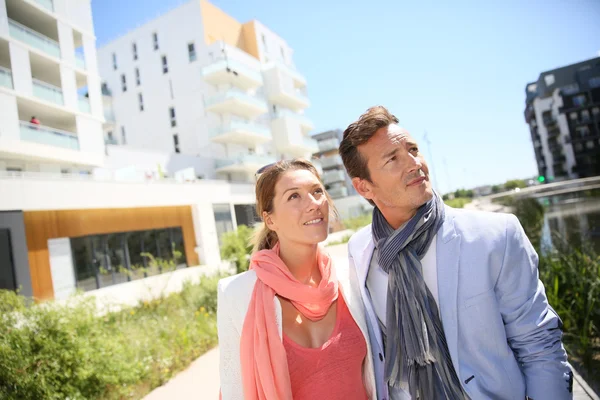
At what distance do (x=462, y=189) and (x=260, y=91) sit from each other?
45290 mm

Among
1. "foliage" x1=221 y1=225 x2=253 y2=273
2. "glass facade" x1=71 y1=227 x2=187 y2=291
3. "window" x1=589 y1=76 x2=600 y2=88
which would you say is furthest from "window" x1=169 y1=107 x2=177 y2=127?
"window" x1=589 y1=76 x2=600 y2=88

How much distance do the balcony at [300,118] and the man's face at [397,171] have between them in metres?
34.1

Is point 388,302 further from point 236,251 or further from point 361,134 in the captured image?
point 236,251

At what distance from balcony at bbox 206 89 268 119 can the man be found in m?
27.8

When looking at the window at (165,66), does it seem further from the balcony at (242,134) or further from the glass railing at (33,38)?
the glass railing at (33,38)

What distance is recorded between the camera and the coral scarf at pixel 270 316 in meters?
1.78

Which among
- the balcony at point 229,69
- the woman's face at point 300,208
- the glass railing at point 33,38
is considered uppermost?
the balcony at point 229,69

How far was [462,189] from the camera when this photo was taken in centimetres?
6425

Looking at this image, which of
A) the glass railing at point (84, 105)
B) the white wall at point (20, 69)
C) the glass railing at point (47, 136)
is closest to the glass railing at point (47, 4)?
the white wall at point (20, 69)

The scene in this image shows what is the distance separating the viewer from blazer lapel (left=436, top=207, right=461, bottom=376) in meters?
1.61

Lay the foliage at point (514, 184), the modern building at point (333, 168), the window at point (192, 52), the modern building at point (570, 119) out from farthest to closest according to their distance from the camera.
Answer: the foliage at point (514, 184)
the modern building at point (570, 119)
the modern building at point (333, 168)
the window at point (192, 52)

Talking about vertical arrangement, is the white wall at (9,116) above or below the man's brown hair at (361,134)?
above

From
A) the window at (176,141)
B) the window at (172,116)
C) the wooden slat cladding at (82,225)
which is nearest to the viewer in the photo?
the wooden slat cladding at (82,225)

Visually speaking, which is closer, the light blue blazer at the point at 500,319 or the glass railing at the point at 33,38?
the light blue blazer at the point at 500,319
